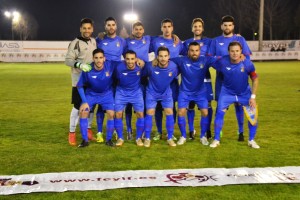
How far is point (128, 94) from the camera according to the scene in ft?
20.7

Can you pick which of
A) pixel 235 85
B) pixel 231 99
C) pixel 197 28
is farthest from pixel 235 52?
pixel 197 28

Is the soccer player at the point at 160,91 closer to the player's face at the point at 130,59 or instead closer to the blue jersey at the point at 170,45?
the player's face at the point at 130,59

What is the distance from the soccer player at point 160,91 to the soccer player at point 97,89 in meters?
0.58

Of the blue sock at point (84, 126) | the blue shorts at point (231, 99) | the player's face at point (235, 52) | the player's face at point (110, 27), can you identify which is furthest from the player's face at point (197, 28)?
the blue sock at point (84, 126)

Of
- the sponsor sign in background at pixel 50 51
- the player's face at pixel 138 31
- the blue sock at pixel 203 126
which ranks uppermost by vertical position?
the sponsor sign in background at pixel 50 51

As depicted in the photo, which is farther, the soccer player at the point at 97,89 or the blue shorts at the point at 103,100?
the blue shorts at the point at 103,100

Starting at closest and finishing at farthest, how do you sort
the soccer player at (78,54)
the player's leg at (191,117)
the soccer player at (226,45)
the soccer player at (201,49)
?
the soccer player at (78,54)
the soccer player at (226,45)
the soccer player at (201,49)
the player's leg at (191,117)

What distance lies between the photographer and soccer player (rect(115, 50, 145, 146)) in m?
6.21

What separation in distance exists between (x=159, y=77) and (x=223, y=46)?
48.9 inches

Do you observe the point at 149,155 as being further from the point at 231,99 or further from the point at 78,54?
the point at 78,54

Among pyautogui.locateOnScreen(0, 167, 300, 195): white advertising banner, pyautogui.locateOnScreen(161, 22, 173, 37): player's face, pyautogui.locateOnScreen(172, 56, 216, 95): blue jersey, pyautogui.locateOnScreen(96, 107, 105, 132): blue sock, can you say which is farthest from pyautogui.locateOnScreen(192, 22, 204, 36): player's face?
pyautogui.locateOnScreen(0, 167, 300, 195): white advertising banner

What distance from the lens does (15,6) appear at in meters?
69.6

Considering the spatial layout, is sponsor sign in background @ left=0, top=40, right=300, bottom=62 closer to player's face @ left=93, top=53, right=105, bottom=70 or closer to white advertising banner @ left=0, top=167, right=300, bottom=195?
player's face @ left=93, top=53, right=105, bottom=70

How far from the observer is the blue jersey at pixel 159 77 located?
6234mm
